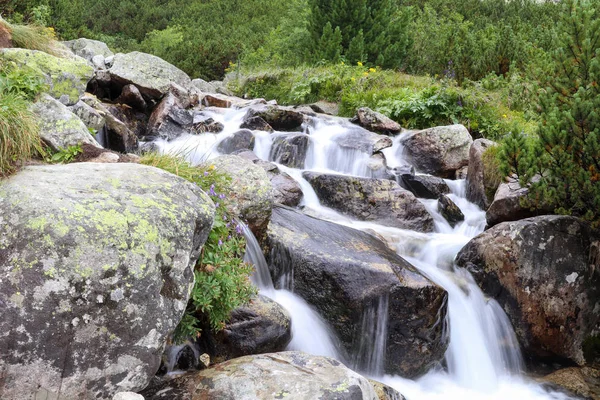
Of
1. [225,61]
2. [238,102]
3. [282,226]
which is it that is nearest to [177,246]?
[282,226]

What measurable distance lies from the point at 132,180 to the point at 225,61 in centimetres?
2201

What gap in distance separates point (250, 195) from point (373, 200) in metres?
3.60

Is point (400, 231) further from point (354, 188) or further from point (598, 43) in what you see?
point (598, 43)

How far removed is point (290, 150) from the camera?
10.7 metres

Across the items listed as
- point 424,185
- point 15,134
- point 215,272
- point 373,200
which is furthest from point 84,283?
point 424,185

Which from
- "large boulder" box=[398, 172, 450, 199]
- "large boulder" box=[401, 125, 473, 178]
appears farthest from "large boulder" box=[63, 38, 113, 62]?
"large boulder" box=[398, 172, 450, 199]

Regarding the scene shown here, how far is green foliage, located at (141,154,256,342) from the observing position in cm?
438

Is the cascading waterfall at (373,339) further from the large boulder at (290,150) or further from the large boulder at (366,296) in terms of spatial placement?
the large boulder at (290,150)

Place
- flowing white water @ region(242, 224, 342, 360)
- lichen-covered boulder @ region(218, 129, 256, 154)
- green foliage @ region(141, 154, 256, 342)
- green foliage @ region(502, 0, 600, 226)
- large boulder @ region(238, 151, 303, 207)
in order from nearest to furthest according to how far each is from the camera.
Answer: green foliage @ region(141, 154, 256, 342) → flowing white water @ region(242, 224, 342, 360) → green foliage @ region(502, 0, 600, 226) → large boulder @ region(238, 151, 303, 207) → lichen-covered boulder @ region(218, 129, 256, 154)

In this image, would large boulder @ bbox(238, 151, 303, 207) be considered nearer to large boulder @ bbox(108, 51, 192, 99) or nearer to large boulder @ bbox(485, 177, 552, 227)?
large boulder @ bbox(485, 177, 552, 227)

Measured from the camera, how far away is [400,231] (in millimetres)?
8430

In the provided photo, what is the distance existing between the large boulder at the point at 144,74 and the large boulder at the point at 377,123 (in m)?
4.71

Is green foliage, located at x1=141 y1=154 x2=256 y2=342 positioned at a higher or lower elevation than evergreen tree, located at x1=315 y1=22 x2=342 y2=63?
lower

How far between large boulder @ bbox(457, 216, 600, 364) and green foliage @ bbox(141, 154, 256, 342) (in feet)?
11.8
